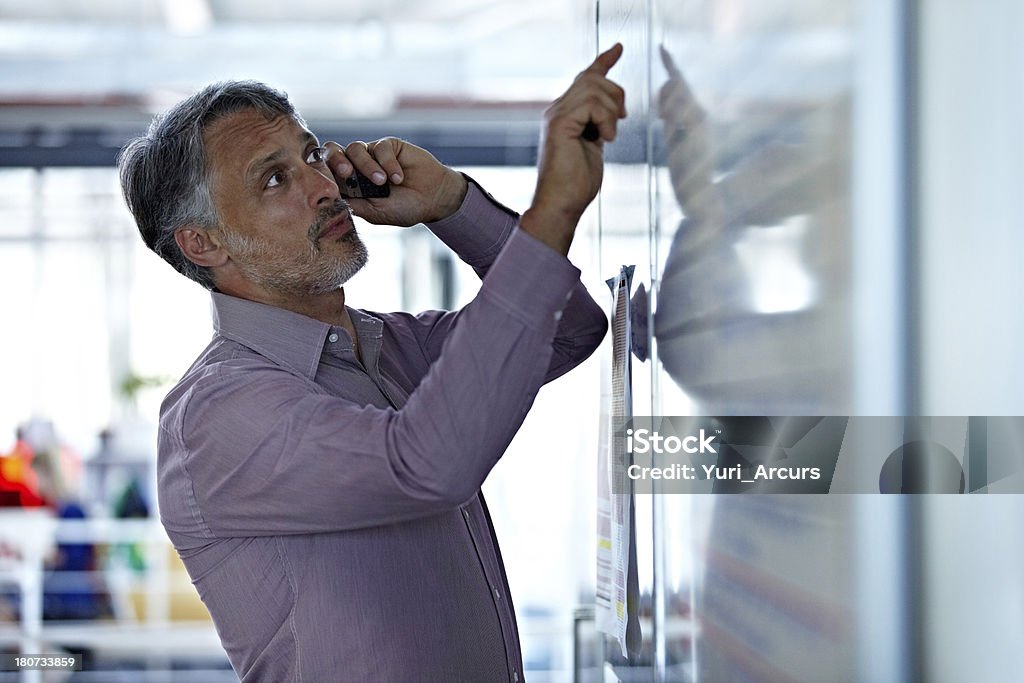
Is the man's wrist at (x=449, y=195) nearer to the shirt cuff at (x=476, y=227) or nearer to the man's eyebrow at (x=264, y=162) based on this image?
the shirt cuff at (x=476, y=227)

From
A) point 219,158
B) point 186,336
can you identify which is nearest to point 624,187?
point 219,158

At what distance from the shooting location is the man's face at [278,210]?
Result: 130cm

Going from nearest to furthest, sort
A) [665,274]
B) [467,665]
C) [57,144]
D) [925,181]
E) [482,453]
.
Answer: [925,181]
[665,274]
[482,453]
[467,665]
[57,144]

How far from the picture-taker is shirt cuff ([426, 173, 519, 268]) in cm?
139

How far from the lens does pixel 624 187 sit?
1.13 metres

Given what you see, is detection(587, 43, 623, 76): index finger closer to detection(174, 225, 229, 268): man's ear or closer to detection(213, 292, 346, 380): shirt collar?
detection(213, 292, 346, 380): shirt collar

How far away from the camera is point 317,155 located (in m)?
1.37

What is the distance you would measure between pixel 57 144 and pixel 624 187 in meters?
3.22

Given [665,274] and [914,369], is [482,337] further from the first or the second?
[914,369]

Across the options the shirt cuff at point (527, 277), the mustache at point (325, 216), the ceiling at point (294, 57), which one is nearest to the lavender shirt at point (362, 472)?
the shirt cuff at point (527, 277)

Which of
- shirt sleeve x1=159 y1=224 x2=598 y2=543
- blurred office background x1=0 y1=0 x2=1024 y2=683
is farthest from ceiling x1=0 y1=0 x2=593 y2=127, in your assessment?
shirt sleeve x1=159 y1=224 x2=598 y2=543

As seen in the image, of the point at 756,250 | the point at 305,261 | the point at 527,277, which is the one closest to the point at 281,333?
the point at 305,261

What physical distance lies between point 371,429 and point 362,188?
18.0 inches

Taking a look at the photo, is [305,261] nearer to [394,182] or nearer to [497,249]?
[394,182]
